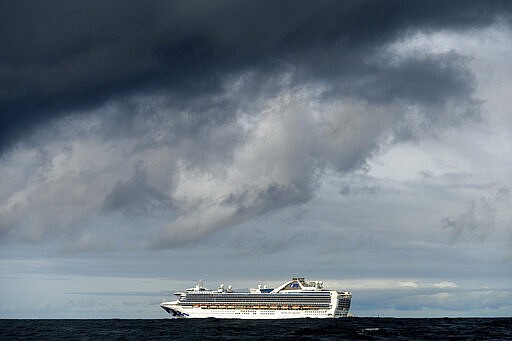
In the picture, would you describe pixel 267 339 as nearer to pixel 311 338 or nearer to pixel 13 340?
pixel 311 338

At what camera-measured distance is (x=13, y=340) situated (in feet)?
435

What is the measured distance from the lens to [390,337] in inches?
4914

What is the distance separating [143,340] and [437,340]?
60122 millimetres

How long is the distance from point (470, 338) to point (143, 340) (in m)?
67.8

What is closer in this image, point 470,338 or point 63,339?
point 470,338

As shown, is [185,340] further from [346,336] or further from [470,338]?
[470,338]

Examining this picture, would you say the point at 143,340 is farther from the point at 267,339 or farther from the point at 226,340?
the point at 267,339

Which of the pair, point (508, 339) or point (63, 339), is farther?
point (63, 339)

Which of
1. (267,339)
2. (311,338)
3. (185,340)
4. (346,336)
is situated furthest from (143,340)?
(346,336)

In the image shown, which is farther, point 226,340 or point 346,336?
point 346,336

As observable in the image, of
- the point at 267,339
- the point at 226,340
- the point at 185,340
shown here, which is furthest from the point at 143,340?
the point at 267,339

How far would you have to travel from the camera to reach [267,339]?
11881cm

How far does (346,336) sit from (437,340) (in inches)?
781

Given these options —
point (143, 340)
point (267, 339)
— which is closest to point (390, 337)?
point (267, 339)
